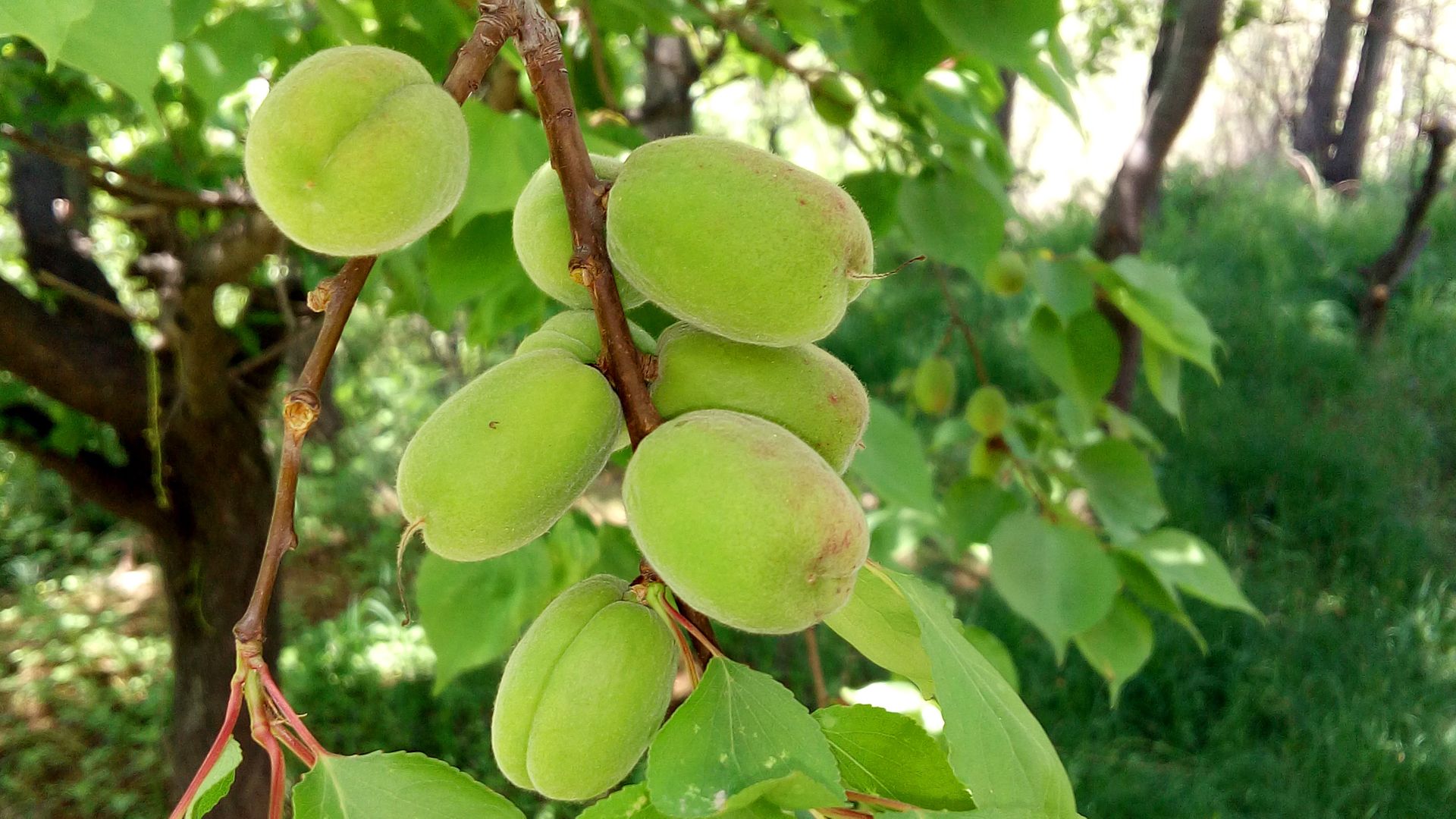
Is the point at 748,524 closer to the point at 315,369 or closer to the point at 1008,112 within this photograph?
the point at 315,369

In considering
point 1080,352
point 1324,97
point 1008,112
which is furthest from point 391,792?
point 1324,97

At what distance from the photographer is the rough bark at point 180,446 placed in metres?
2.67

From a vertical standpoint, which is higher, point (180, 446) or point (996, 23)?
point (996, 23)

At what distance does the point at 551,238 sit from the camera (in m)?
0.87

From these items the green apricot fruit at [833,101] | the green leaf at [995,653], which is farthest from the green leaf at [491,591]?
the green apricot fruit at [833,101]

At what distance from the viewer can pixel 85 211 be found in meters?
3.25

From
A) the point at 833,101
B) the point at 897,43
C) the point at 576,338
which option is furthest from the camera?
the point at 833,101

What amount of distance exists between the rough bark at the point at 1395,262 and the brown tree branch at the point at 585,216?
5.22m

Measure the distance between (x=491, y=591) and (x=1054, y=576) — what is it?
105 centimetres

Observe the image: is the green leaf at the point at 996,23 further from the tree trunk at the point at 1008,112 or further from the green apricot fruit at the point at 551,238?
the tree trunk at the point at 1008,112

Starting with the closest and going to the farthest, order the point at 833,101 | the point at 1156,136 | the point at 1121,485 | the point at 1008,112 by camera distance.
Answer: the point at 833,101 < the point at 1121,485 < the point at 1156,136 < the point at 1008,112

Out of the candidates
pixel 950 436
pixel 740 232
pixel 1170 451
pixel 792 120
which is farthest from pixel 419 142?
pixel 792 120

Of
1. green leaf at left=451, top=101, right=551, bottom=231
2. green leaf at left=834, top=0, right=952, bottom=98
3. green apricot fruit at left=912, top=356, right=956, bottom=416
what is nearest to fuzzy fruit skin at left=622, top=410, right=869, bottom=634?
green leaf at left=451, top=101, right=551, bottom=231

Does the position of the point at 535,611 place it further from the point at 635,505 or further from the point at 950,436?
the point at 950,436
